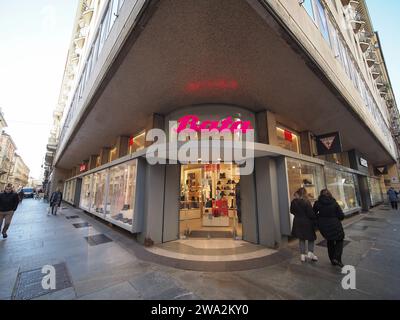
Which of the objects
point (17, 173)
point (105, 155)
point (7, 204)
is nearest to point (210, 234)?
point (7, 204)

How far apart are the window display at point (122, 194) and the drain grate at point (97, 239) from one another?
2.19 ft

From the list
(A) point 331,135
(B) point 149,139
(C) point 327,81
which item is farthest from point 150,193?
(A) point 331,135

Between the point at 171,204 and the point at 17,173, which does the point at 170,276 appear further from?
the point at 17,173

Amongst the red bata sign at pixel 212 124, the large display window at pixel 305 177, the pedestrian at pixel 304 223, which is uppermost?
the red bata sign at pixel 212 124

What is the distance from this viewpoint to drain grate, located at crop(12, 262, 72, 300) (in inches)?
113

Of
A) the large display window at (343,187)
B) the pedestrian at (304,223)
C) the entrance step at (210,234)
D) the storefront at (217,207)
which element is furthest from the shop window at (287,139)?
the entrance step at (210,234)

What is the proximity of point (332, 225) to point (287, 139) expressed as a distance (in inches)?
189

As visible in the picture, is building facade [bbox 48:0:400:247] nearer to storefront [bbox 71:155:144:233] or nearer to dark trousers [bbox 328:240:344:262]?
storefront [bbox 71:155:144:233]

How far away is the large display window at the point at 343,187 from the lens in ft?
29.9

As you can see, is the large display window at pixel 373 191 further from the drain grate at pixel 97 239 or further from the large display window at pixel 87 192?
the large display window at pixel 87 192

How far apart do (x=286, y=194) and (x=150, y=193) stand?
455cm

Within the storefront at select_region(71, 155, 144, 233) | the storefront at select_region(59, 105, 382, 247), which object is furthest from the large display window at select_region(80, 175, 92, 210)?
the storefront at select_region(59, 105, 382, 247)
